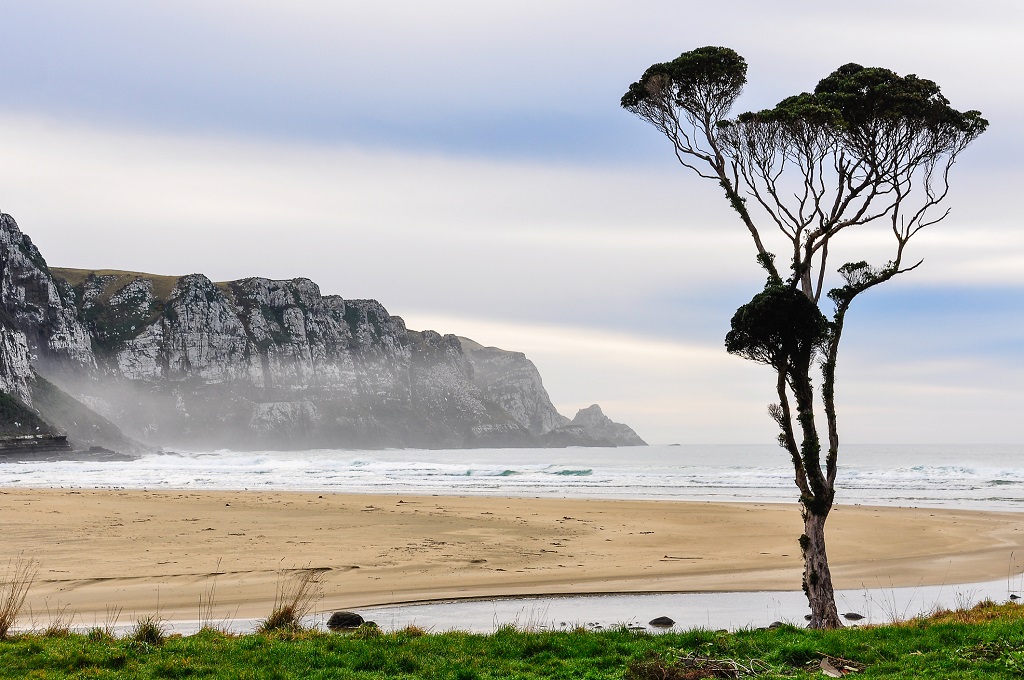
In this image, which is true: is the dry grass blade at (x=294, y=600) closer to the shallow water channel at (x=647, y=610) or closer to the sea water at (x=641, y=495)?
the shallow water channel at (x=647, y=610)

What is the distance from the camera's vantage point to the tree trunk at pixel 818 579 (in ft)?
38.2

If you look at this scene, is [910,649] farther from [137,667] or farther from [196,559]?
[196,559]

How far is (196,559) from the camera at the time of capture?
61.9ft

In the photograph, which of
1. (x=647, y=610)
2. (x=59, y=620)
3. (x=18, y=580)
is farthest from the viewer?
(x=18, y=580)

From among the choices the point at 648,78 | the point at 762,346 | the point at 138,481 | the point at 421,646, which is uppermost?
the point at 648,78

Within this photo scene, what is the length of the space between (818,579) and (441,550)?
1139 cm

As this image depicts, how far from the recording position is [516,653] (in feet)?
31.2

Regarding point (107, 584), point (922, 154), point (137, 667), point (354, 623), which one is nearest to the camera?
point (137, 667)

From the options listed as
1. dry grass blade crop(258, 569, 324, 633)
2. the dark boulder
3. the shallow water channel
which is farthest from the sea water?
dry grass blade crop(258, 569, 324, 633)

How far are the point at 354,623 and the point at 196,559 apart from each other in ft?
28.3

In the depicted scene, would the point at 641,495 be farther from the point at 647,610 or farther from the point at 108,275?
the point at 108,275

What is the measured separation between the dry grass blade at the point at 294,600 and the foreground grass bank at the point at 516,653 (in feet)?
2.82

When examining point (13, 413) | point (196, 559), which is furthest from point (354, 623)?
point (13, 413)

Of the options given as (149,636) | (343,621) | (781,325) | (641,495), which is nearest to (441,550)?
(343,621)
